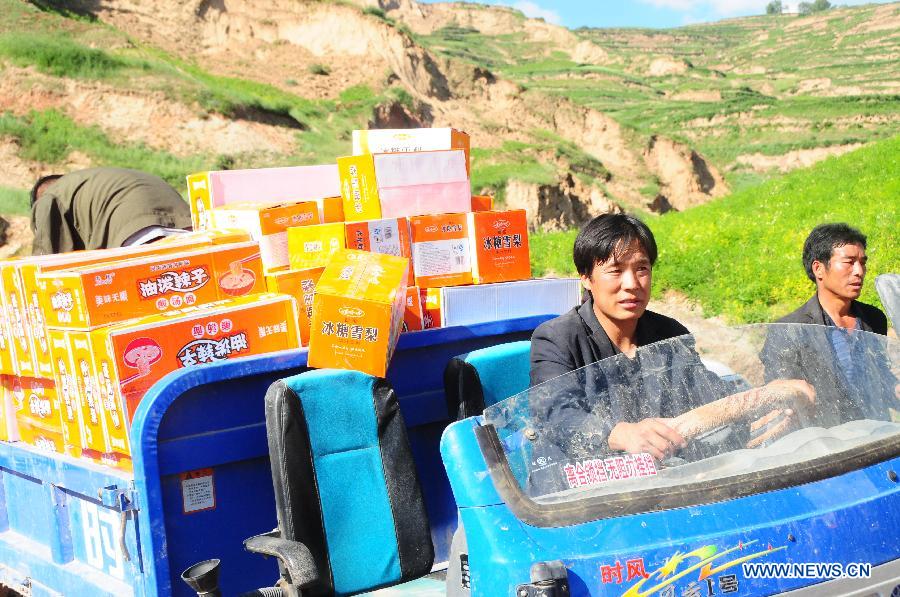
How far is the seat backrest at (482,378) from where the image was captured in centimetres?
360

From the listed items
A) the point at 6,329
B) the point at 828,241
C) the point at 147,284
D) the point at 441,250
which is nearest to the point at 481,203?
the point at 441,250

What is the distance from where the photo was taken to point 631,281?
307 cm

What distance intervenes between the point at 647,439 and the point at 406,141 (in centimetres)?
298

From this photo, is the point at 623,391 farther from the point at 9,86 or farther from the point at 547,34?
the point at 547,34

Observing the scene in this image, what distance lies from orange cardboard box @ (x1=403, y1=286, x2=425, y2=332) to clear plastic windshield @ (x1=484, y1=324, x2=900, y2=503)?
181cm

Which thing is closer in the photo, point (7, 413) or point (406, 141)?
point (7, 413)

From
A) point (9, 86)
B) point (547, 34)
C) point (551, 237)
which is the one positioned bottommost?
point (551, 237)


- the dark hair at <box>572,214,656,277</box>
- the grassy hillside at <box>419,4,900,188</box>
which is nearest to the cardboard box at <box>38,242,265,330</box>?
the dark hair at <box>572,214,656,277</box>

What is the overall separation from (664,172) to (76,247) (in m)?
42.8

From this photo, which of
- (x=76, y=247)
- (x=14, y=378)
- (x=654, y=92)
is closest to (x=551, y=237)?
(x=76, y=247)

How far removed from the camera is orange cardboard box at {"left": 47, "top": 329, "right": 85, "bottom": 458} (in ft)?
12.0

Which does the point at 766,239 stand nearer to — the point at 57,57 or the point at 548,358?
the point at 548,358

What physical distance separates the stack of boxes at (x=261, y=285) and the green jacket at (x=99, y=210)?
3.18 ft

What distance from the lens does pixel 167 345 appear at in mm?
3451
